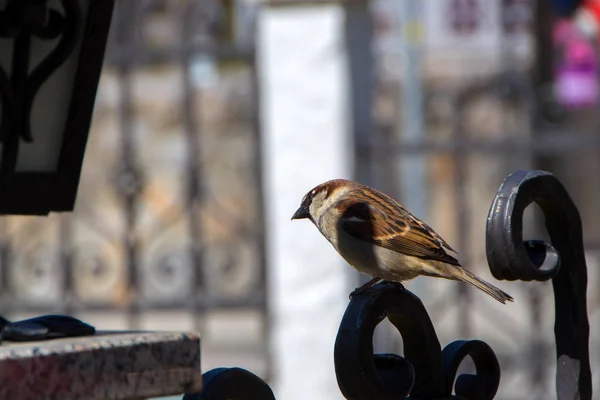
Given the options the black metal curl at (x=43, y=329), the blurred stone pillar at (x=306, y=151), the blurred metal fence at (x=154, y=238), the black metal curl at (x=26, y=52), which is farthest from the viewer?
the blurred metal fence at (x=154, y=238)

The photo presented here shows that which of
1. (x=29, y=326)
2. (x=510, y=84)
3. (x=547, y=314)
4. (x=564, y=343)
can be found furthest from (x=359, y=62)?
(x=29, y=326)

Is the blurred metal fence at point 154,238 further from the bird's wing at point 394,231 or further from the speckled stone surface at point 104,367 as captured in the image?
the speckled stone surface at point 104,367

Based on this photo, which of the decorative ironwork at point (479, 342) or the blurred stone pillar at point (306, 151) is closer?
the decorative ironwork at point (479, 342)

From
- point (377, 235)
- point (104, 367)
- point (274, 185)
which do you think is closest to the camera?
point (104, 367)

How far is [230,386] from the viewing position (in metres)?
1.32

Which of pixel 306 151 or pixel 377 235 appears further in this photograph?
pixel 306 151

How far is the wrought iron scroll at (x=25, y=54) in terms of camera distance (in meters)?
1.36

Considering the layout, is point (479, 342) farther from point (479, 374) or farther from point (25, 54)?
point (25, 54)

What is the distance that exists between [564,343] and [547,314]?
4.75m

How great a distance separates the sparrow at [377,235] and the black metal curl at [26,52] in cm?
117

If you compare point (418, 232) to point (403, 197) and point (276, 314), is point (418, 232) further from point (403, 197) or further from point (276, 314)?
point (403, 197)

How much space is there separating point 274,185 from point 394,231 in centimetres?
208

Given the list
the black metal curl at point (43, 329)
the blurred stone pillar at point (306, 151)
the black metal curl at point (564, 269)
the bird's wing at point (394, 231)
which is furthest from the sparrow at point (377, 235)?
the blurred stone pillar at point (306, 151)

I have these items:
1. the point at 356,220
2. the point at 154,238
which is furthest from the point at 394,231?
the point at 154,238
